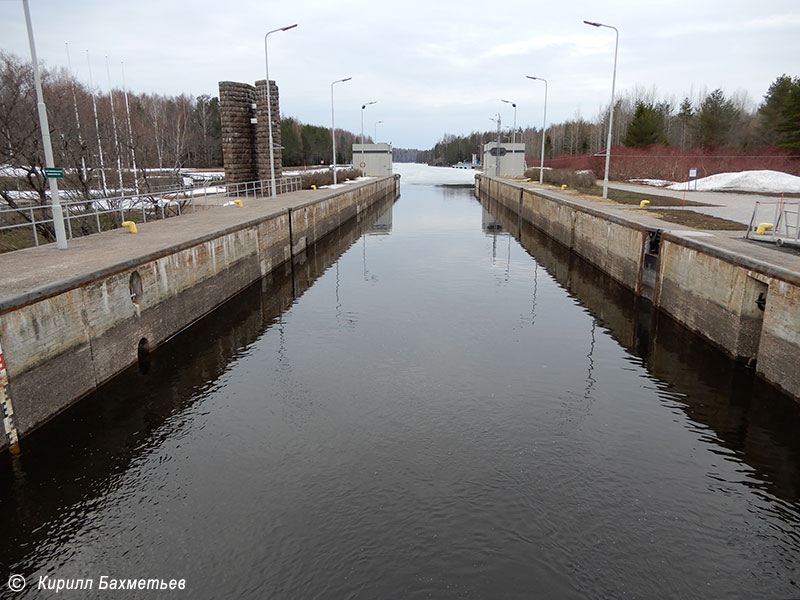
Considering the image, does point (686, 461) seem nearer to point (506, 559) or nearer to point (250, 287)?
point (506, 559)

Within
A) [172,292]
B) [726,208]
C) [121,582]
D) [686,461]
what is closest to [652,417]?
[686,461]

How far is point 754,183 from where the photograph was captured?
1502 inches

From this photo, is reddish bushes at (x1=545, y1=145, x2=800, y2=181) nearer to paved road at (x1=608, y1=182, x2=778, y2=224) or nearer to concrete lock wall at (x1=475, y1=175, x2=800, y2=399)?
paved road at (x1=608, y1=182, x2=778, y2=224)

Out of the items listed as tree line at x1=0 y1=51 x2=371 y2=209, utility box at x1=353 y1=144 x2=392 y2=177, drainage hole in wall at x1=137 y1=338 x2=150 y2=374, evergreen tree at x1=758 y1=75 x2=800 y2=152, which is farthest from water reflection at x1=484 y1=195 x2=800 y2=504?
utility box at x1=353 y1=144 x2=392 y2=177

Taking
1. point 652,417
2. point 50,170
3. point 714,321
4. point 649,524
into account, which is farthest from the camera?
point 714,321

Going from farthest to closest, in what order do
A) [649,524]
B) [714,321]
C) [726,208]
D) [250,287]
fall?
[726,208]
[250,287]
[714,321]
[649,524]

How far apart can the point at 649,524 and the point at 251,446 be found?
6.09 m

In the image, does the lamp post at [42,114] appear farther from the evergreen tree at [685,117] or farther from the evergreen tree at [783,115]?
the evergreen tree at [685,117]

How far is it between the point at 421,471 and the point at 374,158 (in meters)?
81.5

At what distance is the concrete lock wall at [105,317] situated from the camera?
351 inches

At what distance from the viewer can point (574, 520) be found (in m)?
7.39

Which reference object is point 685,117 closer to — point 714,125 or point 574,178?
point 714,125

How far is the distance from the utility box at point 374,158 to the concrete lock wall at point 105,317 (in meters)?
66.2

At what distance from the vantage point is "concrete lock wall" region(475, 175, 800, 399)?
1102 centimetres
